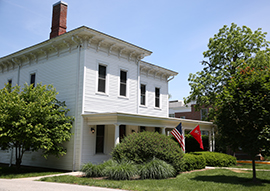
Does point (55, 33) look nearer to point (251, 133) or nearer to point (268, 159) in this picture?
point (251, 133)

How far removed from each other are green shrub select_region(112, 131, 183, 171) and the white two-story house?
1.35m

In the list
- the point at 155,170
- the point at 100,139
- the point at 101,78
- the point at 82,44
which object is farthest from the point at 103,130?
the point at 155,170

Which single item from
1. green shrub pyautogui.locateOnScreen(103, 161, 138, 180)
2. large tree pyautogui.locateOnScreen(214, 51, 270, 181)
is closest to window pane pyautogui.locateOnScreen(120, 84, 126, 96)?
green shrub pyautogui.locateOnScreen(103, 161, 138, 180)

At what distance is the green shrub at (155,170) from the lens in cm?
1176

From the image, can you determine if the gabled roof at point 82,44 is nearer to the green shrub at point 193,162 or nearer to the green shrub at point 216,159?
the green shrub at point 193,162

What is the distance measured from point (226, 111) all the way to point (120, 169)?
17.7ft

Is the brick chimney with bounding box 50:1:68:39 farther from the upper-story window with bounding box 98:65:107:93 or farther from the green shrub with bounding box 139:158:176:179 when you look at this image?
the green shrub with bounding box 139:158:176:179

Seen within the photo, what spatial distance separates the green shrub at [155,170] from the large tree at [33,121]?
521 cm

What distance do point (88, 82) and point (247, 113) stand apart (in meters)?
9.23

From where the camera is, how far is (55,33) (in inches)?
725

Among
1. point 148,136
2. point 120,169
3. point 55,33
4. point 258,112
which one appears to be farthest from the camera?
point 55,33

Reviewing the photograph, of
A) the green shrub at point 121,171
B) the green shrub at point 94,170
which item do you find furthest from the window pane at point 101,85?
the green shrub at point 121,171

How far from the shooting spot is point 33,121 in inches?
535

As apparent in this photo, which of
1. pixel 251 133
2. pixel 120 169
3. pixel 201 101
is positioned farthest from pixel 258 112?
pixel 201 101
